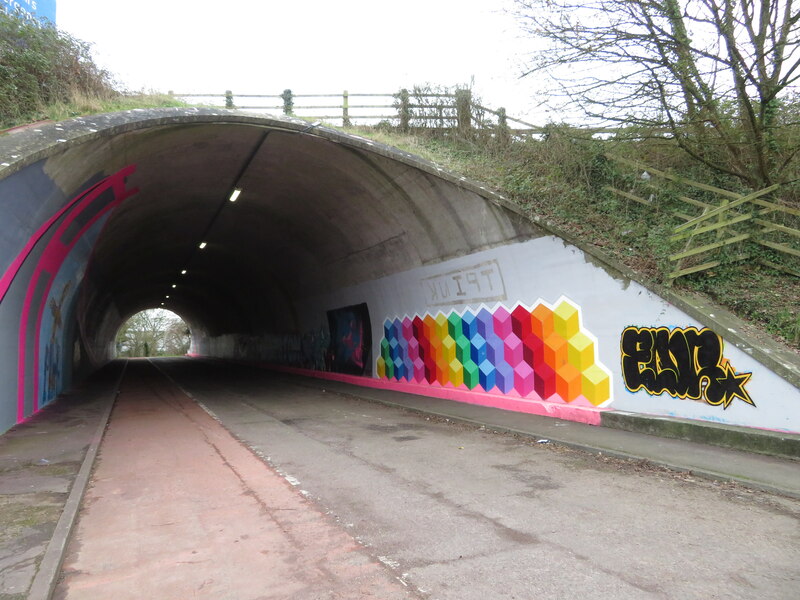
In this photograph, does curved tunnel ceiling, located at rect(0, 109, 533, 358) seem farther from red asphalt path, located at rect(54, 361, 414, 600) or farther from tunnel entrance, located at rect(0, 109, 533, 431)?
red asphalt path, located at rect(54, 361, 414, 600)

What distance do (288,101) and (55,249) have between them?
6.95 m

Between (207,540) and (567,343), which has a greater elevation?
(567,343)

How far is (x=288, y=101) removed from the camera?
15688 mm

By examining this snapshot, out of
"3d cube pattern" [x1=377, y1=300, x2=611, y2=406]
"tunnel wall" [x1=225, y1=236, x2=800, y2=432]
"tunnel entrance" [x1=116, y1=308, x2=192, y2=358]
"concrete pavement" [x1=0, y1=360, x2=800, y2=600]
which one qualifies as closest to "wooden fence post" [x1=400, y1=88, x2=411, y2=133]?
"tunnel wall" [x1=225, y1=236, x2=800, y2=432]

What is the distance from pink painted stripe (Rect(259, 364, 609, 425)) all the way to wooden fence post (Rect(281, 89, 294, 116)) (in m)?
8.12

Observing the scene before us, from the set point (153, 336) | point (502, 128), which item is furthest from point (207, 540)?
point (153, 336)

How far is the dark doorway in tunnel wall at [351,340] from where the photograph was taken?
18.8 meters

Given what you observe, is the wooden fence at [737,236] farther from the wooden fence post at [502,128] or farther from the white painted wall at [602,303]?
the wooden fence post at [502,128]

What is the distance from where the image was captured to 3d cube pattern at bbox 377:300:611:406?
412 inches

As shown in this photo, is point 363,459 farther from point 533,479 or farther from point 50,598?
point 50,598

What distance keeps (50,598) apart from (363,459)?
471 cm

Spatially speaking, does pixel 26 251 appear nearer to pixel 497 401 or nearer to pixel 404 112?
pixel 497 401

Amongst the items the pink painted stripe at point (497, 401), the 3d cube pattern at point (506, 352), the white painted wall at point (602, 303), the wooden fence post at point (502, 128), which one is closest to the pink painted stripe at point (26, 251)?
the white painted wall at point (602, 303)

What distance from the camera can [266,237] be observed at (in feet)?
67.4
